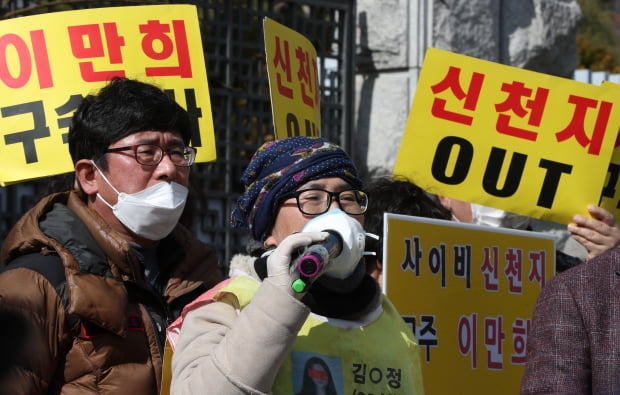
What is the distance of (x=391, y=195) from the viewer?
376 centimetres

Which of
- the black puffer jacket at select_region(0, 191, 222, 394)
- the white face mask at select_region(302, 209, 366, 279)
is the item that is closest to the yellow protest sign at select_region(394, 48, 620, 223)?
the black puffer jacket at select_region(0, 191, 222, 394)

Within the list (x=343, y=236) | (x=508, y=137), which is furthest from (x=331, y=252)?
(x=508, y=137)

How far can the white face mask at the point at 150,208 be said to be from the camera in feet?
9.05

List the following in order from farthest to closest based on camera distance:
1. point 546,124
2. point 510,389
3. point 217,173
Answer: point 217,173
point 546,124
point 510,389

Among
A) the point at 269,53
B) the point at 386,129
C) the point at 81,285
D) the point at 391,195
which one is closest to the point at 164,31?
the point at 269,53

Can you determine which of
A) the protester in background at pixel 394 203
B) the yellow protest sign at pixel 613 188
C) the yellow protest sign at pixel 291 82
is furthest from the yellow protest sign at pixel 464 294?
the yellow protest sign at pixel 291 82

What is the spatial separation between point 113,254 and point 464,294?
144 centimetres

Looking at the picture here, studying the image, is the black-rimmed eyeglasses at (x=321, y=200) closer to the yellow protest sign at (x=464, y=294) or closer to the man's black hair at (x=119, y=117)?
the man's black hair at (x=119, y=117)

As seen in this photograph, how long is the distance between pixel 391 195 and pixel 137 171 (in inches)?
48.4

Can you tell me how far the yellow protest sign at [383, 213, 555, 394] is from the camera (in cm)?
345

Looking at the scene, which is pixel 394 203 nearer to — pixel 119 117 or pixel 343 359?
pixel 119 117

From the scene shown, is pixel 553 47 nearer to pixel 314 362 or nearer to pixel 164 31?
pixel 164 31

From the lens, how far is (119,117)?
281 centimetres

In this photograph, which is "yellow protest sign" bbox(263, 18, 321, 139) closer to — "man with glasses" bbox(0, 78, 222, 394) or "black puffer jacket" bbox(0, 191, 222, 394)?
"man with glasses" bbox(0, 78, 222, 394)
